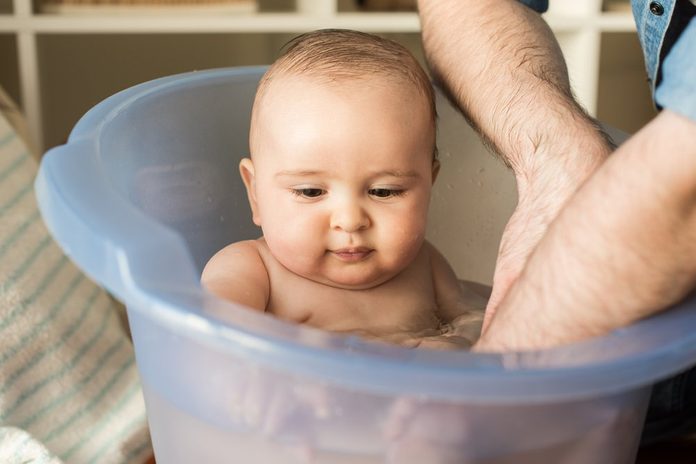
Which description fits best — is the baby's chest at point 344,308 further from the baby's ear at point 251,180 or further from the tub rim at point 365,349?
the tub rim at point 365,349

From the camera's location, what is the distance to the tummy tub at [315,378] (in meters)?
0.44

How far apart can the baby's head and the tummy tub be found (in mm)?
168

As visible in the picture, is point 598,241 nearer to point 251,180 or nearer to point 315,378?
point 315,378

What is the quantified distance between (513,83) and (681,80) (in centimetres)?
37

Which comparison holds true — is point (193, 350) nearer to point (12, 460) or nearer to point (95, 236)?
point (95, 236)

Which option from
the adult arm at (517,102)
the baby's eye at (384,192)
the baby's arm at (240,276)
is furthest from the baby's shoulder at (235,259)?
the adult arm at (517,102)

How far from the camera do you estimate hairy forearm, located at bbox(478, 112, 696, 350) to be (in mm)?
490

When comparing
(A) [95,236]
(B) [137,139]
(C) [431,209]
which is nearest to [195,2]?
(C) [431,209]

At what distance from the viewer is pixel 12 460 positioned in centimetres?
86

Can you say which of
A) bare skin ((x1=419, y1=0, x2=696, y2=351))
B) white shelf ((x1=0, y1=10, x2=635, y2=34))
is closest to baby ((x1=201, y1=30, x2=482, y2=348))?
bare skin ((x1=419, y1=0, x2=696, y2=351))

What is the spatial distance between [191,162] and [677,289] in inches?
20.1

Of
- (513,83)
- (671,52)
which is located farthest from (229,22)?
(671,52)

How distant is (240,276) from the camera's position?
797 millimetres

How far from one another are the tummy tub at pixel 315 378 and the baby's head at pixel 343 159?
0.17m
